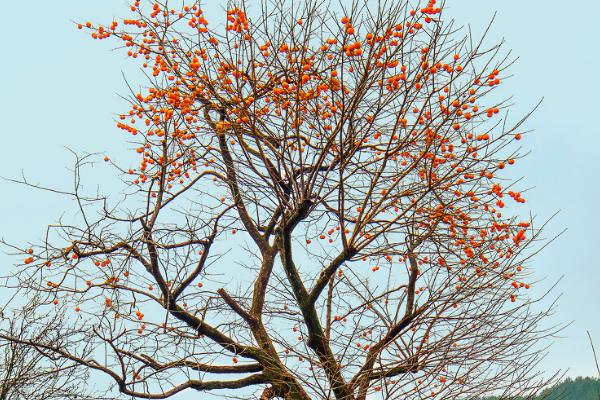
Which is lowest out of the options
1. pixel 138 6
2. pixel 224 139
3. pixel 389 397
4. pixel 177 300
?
pixel 389 397

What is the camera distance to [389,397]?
6.65 m

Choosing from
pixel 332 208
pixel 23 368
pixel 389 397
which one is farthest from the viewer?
pixel 23 368

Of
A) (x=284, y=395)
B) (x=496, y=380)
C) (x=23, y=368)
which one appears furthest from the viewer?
(x=23, y=368)

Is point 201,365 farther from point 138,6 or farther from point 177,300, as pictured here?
point 138,6

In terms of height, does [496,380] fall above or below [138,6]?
below

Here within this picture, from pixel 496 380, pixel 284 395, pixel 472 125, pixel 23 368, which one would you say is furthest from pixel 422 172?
pixel 23 368

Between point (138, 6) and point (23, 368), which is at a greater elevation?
point (138, 6)

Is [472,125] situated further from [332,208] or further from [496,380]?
[496,380]

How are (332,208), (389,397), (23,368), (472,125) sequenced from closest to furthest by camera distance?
(389,397), (472,125), (332,208), (23,368)

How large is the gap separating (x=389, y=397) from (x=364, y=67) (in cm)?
332

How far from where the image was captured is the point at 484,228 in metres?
8.37

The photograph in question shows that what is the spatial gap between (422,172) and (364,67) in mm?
1701

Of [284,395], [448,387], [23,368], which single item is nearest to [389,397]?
[448,387]

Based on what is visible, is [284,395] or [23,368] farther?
[23,368]
